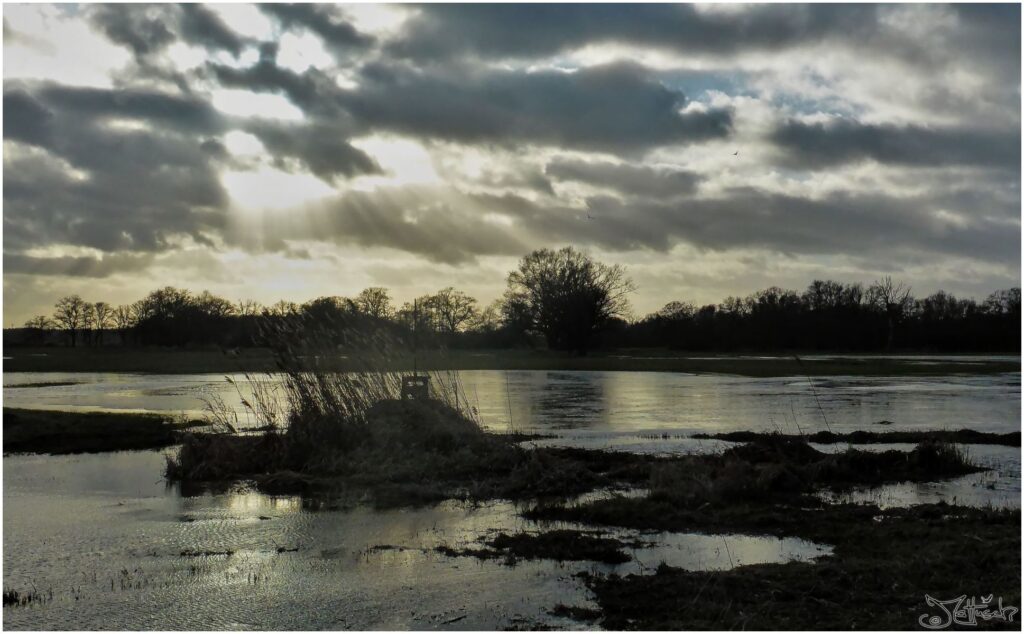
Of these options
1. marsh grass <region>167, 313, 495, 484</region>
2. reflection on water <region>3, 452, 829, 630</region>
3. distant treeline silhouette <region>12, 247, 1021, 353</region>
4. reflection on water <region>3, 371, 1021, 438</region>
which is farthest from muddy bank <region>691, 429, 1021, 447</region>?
distant treeline silhouette <region>12, 247, 1021, 353</region>

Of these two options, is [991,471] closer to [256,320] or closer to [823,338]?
[256,320]

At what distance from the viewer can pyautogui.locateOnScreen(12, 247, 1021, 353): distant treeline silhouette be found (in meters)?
89.6

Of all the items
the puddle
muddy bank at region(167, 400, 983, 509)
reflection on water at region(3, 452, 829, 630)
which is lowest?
the puddle

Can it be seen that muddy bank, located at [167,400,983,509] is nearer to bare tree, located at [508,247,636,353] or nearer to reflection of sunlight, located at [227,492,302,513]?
reflection of sunlight, located at [227,492,302,513]

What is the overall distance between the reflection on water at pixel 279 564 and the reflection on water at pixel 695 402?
394 inches

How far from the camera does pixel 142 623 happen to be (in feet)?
22.0

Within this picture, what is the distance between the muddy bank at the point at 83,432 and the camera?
1761 cm

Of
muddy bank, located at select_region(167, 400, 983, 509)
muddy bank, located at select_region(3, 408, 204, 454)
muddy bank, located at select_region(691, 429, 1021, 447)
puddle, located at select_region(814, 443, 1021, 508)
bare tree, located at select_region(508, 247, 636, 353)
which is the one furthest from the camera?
bare tree, located at select_region(508, 247, 636, 353)

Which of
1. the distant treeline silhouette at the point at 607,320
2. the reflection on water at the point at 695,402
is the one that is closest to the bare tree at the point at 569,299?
the distant treeline silhouette at the point at 607,320

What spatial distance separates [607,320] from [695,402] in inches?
2363

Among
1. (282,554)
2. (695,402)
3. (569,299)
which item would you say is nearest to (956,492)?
(282,554)

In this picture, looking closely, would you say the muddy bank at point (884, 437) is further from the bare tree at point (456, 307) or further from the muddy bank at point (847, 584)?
the bare tree at point (456, 307)

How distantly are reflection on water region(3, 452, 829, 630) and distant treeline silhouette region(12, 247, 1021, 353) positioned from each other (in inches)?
→ 2119

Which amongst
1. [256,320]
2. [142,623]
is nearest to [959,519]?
[142,623]
